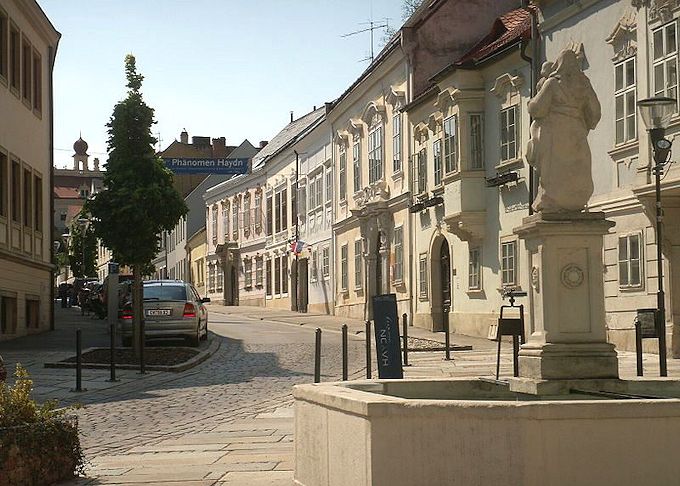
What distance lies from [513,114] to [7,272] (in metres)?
14.0

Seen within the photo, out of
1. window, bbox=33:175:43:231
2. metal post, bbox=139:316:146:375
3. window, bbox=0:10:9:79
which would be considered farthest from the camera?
window, bbox=33:175:43:231

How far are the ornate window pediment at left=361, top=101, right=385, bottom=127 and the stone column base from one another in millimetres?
31996

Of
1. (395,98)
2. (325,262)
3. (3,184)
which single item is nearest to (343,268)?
(325,262)

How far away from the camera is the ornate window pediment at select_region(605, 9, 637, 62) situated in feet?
74.2

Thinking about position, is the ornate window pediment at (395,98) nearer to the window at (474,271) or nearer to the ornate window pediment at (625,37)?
the window at (474,271)

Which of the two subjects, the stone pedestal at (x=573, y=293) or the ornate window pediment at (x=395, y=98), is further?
the ornate window pediment at (x=395, y=98)

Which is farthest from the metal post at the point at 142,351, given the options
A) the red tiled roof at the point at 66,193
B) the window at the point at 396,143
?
the red tiled roof at the point at 66,193

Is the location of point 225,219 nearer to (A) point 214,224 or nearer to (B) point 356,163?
(A) point 214,224

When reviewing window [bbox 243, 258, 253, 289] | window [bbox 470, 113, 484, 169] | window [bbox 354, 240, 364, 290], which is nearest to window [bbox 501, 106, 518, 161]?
window [bbox 470, 113, 484, 169]

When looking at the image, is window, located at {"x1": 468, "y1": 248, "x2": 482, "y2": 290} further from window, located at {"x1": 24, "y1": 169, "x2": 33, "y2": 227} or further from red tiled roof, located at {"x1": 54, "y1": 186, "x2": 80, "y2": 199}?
red tiled roof, located at {"x1": 54, "y1": 186, "x2": 80, "y2": 199}

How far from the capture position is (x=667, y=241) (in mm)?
21578

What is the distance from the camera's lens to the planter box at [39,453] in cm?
921

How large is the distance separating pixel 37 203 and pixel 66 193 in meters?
139

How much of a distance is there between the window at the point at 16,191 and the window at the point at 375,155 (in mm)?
12945
